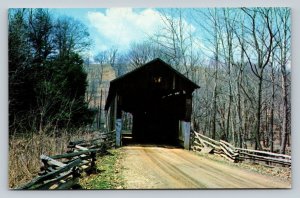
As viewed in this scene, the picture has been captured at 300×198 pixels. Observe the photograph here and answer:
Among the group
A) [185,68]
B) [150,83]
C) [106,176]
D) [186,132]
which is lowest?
[106,176]

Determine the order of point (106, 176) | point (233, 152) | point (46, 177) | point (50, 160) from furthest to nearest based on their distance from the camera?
point (233, 152) → point (106, 176) → point (50, 160) → point (46, 177)

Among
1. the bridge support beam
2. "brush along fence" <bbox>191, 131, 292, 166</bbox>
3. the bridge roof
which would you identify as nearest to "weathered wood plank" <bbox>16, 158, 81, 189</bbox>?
the bridge roof

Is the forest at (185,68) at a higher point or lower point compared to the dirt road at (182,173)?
higher

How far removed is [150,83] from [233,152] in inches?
53.4

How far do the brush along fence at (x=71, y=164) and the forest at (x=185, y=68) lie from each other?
20 centimetres

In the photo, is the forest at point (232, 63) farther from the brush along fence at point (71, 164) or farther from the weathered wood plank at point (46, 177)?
the weathered wood plank at point (46, 177)

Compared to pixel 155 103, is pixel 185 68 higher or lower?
higher

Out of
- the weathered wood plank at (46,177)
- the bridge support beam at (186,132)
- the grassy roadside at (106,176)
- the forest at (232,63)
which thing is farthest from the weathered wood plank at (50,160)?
the bridge support beam at (186,132)

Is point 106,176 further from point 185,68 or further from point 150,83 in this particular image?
point 185,68

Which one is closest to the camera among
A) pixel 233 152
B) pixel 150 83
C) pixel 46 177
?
pixel 46 177

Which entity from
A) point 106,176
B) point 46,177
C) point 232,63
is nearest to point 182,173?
point 106,176

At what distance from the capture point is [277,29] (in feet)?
18.1

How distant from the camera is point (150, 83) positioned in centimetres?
570

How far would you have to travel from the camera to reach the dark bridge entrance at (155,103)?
561 cm
